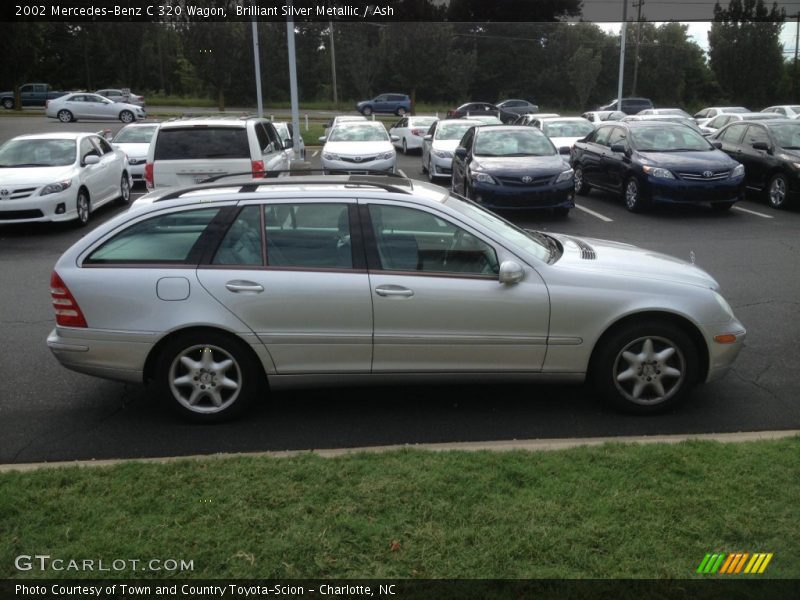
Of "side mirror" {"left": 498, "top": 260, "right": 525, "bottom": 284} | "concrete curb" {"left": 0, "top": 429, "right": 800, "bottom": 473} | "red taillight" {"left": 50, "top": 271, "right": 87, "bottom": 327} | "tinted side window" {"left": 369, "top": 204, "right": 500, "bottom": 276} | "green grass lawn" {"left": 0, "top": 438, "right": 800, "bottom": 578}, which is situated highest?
"tinted side window" {"left": 369, "top": 204, "right": 500, "bottom": 276}

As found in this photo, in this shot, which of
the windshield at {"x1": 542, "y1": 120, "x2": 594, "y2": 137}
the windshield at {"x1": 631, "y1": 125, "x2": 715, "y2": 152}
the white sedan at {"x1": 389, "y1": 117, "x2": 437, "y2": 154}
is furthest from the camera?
the white sedan at {"x1": 389, "y1": 117, "x2": 437, "y2": 154}

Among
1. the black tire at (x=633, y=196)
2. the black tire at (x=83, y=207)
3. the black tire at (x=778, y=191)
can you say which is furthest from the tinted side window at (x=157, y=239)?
the black tire at (x=778, y=191)

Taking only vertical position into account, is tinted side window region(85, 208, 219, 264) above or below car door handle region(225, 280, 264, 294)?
above

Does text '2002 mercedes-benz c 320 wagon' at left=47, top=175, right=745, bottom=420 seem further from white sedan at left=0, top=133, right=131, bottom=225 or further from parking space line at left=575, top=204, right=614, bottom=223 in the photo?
parking space line at left=575, top=204, right=614, bottom=223

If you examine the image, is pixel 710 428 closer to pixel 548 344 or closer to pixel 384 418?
pixel 548 344

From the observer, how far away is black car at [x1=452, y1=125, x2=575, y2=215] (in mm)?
13820

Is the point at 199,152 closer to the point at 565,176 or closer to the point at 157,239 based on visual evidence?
the point at 565,176

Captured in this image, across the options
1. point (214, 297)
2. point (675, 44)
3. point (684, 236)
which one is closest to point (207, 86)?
point (675, 44)

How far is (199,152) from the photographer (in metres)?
11.6

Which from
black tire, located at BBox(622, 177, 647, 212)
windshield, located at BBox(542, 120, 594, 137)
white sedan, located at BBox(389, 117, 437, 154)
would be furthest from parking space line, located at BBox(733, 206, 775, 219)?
white sedan, located at BBox(389, 117, 437, 154)

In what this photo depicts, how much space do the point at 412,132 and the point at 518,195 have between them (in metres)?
15.4

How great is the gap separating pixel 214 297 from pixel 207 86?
63.8 meters

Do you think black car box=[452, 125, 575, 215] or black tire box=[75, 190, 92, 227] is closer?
black car box=[452, 125, 575, 215]

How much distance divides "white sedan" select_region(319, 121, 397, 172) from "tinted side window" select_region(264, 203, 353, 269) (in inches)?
455
